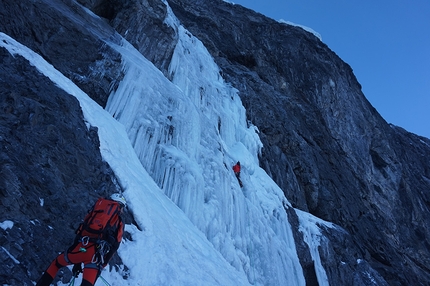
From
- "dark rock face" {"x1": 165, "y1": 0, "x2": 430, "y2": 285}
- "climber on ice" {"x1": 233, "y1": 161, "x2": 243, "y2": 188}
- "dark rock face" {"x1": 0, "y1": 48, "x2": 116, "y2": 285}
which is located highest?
"dark rock face" {"x1": 165, "y1": 0, "x2": 430, "y2": 285}

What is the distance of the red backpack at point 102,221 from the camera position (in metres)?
3.95

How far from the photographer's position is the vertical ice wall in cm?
941

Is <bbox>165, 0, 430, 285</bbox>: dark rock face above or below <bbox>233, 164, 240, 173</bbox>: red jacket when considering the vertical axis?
above

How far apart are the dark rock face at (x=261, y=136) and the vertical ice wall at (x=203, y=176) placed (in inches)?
36.3

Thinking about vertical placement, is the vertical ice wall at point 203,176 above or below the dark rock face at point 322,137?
below

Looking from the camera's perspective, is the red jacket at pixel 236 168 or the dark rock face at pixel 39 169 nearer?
the dark rock face at pixel 39 169

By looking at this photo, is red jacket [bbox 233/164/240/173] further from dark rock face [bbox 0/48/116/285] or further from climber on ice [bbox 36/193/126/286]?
climber on ice [bbox 36/193/126/286]

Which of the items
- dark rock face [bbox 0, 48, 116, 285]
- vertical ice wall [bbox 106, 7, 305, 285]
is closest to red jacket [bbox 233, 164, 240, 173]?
vertical ice wall [bbox 106, 7, 305, 285]

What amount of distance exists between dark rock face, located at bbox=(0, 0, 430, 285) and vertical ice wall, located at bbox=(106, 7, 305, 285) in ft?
3.03

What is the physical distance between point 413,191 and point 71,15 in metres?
30.0

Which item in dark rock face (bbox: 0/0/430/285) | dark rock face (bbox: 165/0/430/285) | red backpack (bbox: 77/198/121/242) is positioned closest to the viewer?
red backpack (bbox: 77/198/121/242)

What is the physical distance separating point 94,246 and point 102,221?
280mm

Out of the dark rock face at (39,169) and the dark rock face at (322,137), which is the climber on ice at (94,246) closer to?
the dark rock face at (39,169)

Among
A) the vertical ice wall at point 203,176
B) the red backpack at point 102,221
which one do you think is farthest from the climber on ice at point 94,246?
the vertical ice wall at point 203,176
